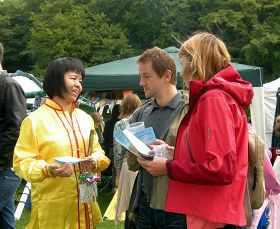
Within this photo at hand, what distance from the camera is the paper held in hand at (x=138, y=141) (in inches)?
106

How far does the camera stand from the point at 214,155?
2359mm

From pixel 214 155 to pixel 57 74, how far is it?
57.9 inches

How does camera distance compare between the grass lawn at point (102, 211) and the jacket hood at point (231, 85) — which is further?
the grass lawn at point (102, 211)

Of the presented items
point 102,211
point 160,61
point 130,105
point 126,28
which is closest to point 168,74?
point 160,61

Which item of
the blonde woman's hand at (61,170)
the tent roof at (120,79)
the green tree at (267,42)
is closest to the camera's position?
the blonde woman's hand at (61,170)

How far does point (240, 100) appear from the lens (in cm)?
253

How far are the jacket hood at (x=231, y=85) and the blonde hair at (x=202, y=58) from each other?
0.06 meters

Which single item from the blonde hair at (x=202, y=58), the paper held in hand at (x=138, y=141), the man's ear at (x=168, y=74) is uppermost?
the blonde hair at (x=202, y=58)

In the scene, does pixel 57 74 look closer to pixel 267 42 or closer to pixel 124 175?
pixel 124 175

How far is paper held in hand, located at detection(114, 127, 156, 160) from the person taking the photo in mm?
2701

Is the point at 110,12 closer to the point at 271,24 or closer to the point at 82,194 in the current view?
the point at 271,24

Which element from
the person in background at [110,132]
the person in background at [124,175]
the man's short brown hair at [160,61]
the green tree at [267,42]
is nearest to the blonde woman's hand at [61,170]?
the man's short brown hair at [160,61]

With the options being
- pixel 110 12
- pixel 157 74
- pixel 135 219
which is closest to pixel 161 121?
pixel 157 74

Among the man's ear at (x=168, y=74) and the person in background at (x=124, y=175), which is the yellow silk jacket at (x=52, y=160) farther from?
the person in background at (x=124, y=175)
